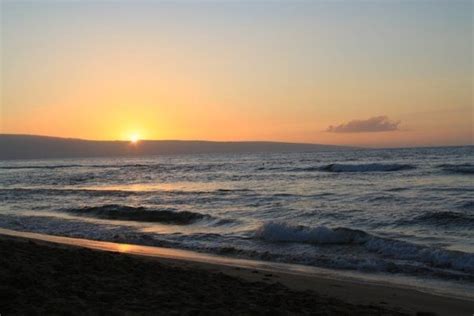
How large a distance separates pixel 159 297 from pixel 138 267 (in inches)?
96.9

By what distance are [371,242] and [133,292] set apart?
300 inches

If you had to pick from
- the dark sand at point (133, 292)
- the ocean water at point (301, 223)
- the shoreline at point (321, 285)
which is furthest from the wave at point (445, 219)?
the dark sand at point (133, 292)

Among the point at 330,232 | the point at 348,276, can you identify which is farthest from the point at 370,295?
the point at 330,232

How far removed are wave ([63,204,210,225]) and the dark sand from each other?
31.9ft

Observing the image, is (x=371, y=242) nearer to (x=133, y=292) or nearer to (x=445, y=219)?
(x=445, y=219)

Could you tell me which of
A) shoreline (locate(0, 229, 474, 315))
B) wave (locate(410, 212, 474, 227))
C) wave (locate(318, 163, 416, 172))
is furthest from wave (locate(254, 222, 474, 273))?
wave (locate(318, 163, 416, 172))

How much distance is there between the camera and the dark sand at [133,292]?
596cm

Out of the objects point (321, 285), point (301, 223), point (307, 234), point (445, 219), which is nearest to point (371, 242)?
point (307, 234)

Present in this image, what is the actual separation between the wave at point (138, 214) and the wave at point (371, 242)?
4.87 meters

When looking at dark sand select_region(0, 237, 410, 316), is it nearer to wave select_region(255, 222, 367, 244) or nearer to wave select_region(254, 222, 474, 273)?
wave select_region(254, 222, 474, 273)

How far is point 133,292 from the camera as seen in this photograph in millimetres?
6820

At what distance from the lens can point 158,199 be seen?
2627 centimetres

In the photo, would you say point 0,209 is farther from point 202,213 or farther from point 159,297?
point 159,297

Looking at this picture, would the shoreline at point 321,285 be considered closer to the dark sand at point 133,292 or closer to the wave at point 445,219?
the dark sand at point 133,292
